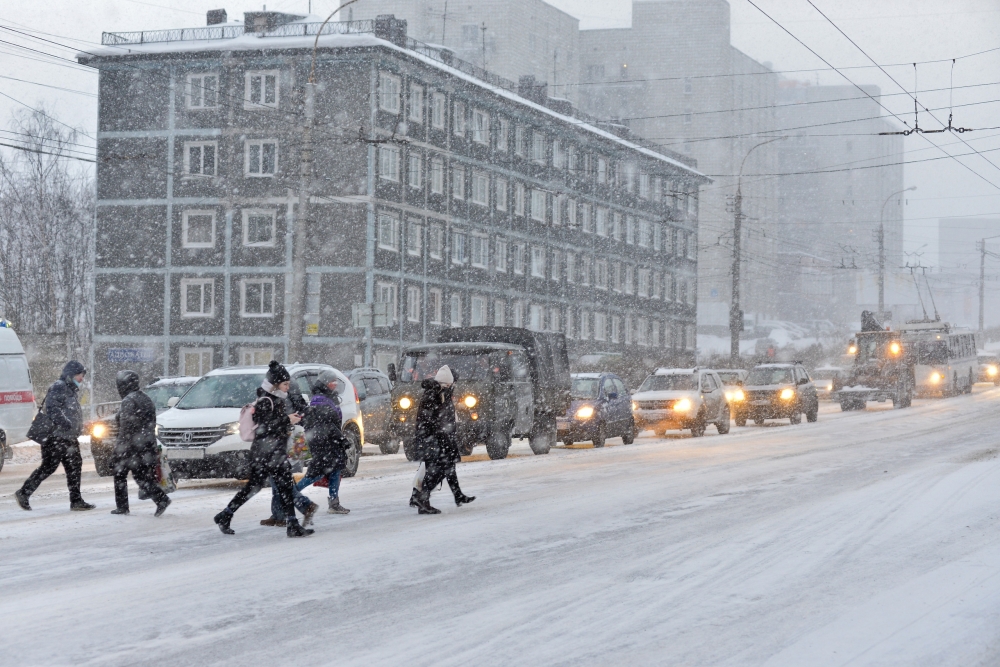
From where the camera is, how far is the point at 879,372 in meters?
49.2

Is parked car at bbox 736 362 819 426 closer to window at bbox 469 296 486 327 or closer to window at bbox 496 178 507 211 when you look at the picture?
window at bbox 469 296 486 327

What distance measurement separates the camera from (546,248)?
7000cm

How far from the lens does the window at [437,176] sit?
58.9 meters

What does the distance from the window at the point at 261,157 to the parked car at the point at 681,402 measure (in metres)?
A: 26.9

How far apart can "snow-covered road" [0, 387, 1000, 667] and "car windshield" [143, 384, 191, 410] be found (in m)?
3.96

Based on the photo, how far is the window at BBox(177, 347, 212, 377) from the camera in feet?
184

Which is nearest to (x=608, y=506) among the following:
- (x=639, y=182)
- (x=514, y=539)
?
(x=514, y=539)

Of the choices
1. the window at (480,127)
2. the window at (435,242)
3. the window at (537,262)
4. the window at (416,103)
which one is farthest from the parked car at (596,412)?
the window at (537,262)

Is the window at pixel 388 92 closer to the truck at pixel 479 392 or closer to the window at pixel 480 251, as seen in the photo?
the window at pixel 480 251

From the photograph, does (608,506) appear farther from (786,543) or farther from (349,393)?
(349,393)

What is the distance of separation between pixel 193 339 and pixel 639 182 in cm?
3434

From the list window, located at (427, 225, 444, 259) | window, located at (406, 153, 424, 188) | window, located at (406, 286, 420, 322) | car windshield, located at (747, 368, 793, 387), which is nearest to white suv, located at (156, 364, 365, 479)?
car windshield, located at (747, 368, 793, 387)

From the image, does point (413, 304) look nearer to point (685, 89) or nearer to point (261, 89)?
point (261, 89)

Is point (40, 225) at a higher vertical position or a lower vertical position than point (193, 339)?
higher
